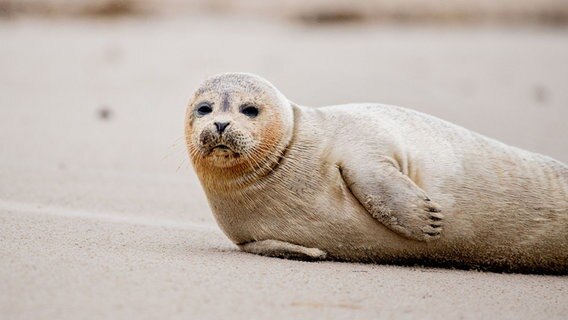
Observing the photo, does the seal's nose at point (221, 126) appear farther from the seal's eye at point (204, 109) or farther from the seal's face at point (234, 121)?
the seal's eye at point (204, 109)

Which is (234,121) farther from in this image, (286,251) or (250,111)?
(286,251)

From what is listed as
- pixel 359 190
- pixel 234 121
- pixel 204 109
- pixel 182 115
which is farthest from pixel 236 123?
pixel 182 115

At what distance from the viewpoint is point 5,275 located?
4.48m

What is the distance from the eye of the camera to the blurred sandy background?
448 centimetres

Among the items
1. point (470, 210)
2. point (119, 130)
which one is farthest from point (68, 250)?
point (119, 130)

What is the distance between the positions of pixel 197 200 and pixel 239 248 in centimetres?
159

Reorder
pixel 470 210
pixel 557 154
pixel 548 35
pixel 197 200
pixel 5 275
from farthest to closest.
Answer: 1. pixel 548 35
2. pixel 557 154
3. pixel 197 200
4. pixel 470 210
5. pixel 5 275

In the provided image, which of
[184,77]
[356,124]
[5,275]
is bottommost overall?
[184,77]

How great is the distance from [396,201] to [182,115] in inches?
238

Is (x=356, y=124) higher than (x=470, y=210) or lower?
higher

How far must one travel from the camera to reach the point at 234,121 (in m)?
5.26

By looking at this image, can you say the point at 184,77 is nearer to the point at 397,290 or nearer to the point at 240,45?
the point at 240,45

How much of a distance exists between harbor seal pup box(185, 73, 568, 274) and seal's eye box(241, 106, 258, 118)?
0.04 feet

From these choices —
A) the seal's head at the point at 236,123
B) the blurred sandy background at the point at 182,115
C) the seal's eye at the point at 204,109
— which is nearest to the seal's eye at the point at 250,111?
the seal's head at the point at 236,123
